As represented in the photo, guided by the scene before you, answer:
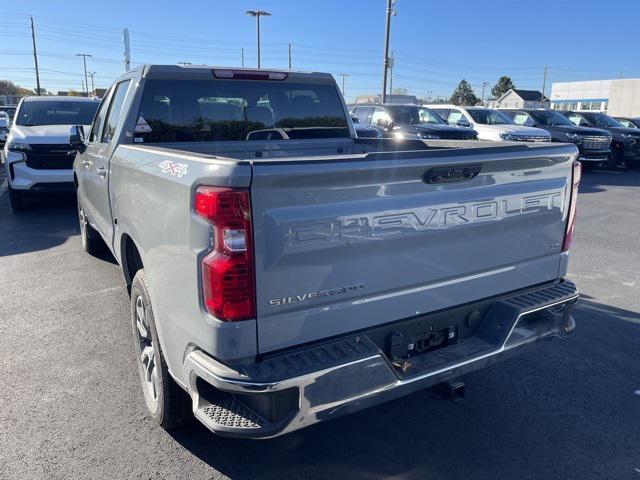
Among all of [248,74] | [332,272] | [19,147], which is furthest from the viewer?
[19,147]

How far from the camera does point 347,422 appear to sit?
321 cm

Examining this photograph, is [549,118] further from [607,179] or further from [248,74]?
[248,74]

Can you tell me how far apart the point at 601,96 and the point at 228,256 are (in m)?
81.3

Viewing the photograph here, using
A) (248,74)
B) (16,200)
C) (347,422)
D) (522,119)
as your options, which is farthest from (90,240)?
(522,119)

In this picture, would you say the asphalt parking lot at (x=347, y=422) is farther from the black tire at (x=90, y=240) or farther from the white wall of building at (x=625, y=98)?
the white wall of building at (x=625, y=98)

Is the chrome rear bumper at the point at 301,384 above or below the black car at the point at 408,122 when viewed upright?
below

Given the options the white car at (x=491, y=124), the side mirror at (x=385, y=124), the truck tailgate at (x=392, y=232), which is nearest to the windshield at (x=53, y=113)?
the side mirror at (x=385, y=124)

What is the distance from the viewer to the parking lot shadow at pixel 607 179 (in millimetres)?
13375

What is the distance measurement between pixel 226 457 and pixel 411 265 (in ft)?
4.75

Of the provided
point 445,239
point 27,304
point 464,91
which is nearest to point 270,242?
point 445,239

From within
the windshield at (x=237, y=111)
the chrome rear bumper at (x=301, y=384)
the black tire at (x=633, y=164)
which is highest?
the windshield at (x=237, y=111)

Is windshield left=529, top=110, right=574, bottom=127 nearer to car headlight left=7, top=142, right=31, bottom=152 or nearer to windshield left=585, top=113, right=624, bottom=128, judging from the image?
windshield left=585, top=113, right=624, bottom=128

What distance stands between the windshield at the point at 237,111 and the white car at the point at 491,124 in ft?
36.3

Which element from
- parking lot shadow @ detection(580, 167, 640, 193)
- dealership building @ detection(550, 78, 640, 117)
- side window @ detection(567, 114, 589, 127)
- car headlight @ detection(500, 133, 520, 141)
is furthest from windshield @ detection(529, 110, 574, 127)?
dealership building @ detection(550, 78, 640, 117)
